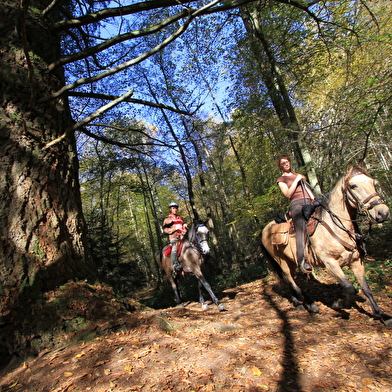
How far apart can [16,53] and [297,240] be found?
18.6 feet

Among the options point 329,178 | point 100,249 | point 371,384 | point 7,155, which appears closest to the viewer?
point 371,384

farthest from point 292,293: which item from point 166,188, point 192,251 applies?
point 166,188

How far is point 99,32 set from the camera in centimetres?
→ 583

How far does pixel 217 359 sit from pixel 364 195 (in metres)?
3.11

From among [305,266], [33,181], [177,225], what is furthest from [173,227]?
[33,181]

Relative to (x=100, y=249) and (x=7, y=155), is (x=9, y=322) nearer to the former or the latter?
(x=7, y=155)

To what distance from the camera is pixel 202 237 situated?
5.96 metres

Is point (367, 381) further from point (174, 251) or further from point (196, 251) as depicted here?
point (174, 251)

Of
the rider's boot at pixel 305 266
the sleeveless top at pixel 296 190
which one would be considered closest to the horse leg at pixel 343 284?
the rider's boot at pixel 305 266

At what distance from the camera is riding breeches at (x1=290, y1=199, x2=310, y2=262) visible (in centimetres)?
441

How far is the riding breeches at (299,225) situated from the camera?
173 inches

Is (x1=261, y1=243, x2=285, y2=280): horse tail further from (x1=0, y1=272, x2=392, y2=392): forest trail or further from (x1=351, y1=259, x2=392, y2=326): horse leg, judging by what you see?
(x1=351, y1=259, x2=392, y2=326): horse leg

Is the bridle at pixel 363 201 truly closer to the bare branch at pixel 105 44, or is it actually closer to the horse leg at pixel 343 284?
the horse leg at pixel 343 284

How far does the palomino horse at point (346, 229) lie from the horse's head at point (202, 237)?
2356 mm
